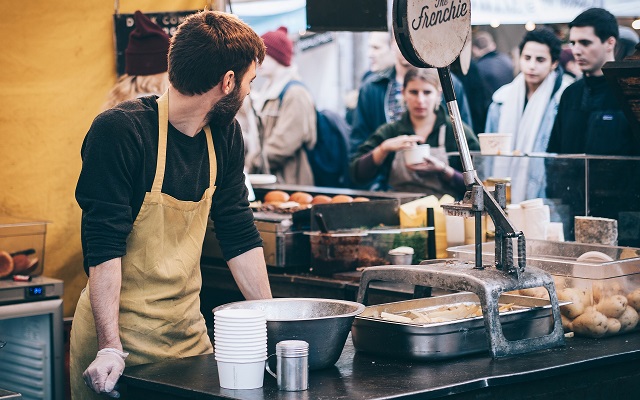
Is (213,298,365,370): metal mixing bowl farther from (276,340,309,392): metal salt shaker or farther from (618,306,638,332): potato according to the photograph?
(618,306,638,332): potato

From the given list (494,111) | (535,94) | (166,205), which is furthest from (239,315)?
(494,111)

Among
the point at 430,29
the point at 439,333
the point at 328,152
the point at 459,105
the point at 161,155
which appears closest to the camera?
the point at 439,333

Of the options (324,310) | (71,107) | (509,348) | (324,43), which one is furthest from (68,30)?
(324,43)

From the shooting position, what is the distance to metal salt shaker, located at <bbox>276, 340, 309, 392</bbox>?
2420 mm

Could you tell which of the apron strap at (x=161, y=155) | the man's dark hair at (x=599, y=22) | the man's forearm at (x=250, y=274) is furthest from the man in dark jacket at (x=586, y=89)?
the apron strap at (x=161, y=155)

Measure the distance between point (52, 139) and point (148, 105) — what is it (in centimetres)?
178

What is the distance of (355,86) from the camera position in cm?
1021

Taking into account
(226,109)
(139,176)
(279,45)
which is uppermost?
(279,45)

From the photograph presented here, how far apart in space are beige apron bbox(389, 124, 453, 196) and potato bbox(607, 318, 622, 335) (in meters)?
2.66

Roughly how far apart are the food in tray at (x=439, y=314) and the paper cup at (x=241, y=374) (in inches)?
21.8

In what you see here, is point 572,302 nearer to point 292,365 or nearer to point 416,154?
point 292,365

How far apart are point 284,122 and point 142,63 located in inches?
117

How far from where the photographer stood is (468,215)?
9.49 feet

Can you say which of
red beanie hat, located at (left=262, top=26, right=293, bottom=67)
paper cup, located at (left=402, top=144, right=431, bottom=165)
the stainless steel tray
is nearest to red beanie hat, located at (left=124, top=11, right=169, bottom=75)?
paper cup, located at (left=402, top=144, right=431, bottom=165)
